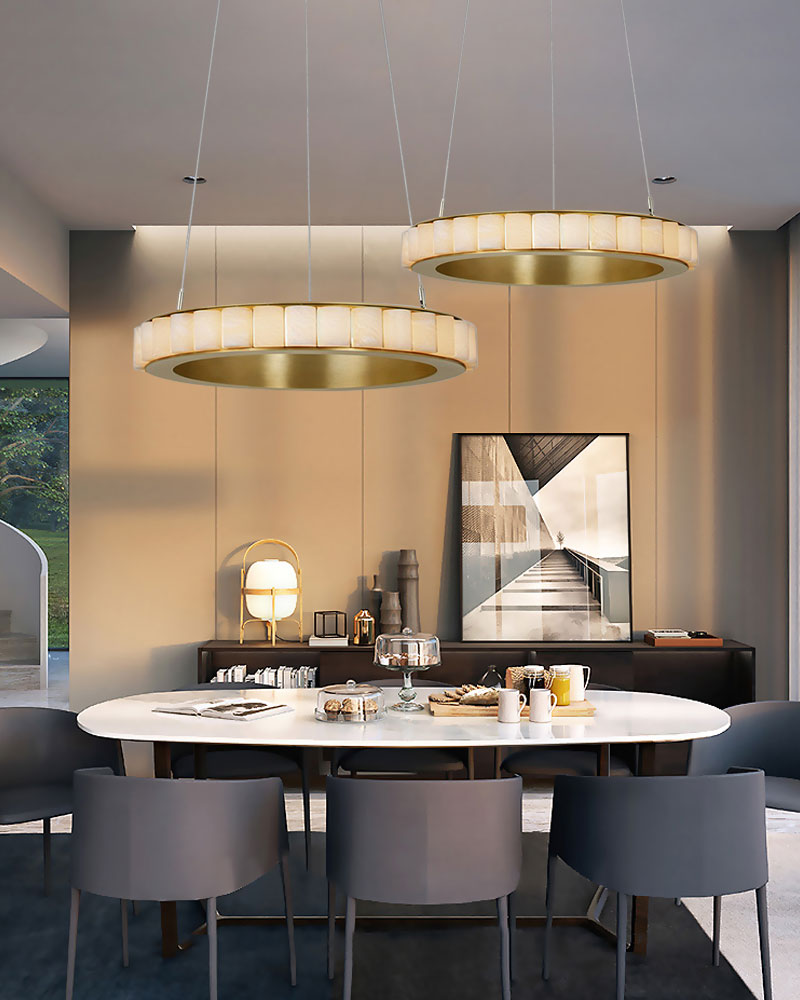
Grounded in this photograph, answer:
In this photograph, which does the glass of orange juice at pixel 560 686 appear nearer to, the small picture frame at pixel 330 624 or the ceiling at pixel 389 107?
the ceiling at pixel 389 107

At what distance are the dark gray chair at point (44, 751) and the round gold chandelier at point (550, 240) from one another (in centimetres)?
217

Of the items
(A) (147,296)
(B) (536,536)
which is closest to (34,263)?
(A) (147,296)

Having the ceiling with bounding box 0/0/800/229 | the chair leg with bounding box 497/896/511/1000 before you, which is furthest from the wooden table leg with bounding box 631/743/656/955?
the ceiling with bounding box 0/0/800/229

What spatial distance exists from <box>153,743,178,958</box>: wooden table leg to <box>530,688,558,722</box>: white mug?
3.88 ft

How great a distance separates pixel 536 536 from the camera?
18.6 feet

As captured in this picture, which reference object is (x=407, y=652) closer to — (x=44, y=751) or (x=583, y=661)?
(x=44, y=751)

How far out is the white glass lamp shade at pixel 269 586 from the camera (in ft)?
17.9

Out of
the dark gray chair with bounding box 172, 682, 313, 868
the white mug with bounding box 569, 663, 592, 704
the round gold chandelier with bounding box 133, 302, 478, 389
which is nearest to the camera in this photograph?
the round gold chandelier with bounding box 133, 302, 478, 389

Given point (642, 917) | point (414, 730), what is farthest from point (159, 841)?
point (642, 917)

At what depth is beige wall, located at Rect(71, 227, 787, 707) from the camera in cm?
575

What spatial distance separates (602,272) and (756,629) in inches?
128

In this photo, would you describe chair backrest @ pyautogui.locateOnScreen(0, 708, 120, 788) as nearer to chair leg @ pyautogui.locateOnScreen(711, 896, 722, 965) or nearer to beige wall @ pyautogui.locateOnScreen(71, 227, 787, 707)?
beige wall @ pyautogui.locateOnScreen(71, 227, 787, 707)

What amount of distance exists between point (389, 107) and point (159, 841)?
9.26 ft

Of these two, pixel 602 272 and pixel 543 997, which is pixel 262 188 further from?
pixel 543 997
